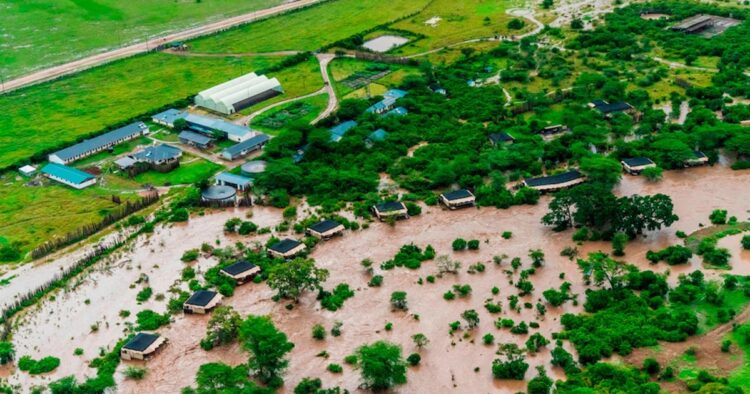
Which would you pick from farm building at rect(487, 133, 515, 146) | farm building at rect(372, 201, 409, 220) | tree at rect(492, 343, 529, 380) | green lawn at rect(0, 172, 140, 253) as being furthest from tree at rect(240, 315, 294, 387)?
farm building at rect(487, 133, 515, 146)

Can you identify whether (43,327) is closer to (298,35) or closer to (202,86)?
(202,86)

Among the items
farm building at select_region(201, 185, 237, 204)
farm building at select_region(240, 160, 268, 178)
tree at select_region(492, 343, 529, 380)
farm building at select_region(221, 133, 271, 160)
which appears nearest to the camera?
tree at select_region(492, 343, 529, 380)

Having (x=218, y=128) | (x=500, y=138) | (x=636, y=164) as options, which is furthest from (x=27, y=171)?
(x=636, y=164)

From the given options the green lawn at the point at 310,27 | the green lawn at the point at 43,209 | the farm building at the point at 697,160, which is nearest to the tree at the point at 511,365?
the farm building at the point at 697,160

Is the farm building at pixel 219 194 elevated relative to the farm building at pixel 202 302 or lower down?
elevated

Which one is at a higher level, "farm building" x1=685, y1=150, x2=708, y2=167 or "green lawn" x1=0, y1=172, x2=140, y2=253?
"green lawn" x1=0, y1=172, x2=140, y2=253

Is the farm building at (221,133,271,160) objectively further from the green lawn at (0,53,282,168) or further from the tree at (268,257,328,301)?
the tree at (268,257,328,301)

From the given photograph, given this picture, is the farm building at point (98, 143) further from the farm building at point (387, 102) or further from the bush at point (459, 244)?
the bush at point (459, 244)
